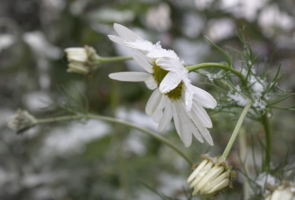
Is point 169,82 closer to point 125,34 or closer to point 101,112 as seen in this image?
point 125,34

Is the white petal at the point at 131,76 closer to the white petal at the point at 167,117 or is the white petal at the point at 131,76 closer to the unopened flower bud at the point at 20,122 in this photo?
the white petal at the point at 167,117

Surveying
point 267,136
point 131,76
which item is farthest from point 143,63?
point 267,136

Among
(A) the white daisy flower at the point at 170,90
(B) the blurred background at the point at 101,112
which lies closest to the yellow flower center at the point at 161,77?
(A) the white daisy flower at the point at 170,90

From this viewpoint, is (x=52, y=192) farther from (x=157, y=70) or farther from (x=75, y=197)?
(x=157, y=70)


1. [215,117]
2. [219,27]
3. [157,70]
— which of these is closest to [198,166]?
[157,70]

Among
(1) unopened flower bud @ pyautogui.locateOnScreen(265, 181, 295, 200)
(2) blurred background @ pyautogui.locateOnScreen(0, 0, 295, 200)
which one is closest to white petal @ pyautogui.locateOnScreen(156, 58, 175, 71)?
→ (1) unopened flower bud @ pyautogui.locateOnScreen(265, 181, 295, 200)

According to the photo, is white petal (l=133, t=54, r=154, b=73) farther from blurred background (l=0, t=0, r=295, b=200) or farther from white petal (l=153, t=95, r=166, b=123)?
blurred background (l=0, t=0, r=295, b=200)

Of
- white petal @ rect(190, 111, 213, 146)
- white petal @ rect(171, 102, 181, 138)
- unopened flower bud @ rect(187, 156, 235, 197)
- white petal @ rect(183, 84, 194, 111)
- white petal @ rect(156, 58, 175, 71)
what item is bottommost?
unopened flower bud @ rect(187, 156, 235, 197)
